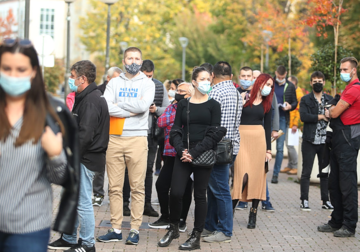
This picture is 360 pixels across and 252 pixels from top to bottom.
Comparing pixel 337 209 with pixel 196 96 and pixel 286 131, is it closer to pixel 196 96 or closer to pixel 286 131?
pixel 196 96

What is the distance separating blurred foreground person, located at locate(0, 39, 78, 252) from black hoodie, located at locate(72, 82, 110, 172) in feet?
8.56

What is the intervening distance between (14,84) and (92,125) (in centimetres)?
276

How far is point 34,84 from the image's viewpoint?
10.2ft

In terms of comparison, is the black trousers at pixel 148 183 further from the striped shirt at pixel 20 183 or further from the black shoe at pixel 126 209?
the striped shirt at pixel 20 183

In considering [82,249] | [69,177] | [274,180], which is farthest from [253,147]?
[69,177]

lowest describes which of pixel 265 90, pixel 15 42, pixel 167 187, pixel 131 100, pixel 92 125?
pixel 167 187

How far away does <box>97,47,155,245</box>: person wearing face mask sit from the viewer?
6.55 m

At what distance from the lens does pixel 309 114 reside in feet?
29.7

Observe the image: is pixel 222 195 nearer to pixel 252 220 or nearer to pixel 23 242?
pixel 252 220

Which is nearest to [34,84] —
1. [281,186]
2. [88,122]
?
[88,122]

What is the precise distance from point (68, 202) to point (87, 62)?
3187 mm

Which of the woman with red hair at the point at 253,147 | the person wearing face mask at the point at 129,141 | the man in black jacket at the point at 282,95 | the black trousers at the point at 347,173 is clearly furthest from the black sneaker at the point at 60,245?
the man in black jacket at the point at 282,95

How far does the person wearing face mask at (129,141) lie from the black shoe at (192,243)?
58 centimetres

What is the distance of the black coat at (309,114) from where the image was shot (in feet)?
29.5
